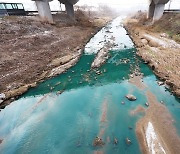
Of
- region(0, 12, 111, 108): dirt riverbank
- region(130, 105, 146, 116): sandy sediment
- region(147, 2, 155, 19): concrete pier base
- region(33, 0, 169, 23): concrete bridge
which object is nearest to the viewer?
region(130, 105, 146, 116): sandy sediment

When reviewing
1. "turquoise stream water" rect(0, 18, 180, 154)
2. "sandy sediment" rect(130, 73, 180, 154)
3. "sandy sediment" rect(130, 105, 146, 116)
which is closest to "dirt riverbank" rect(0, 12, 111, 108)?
"turquoise stream water" rect(0, 18, 180, 154)

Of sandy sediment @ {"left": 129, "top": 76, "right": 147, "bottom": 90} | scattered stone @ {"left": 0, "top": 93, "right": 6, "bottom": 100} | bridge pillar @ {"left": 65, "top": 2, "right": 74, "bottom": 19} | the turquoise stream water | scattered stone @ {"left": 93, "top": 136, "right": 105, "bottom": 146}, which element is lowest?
sandy sediment @ {"left": 129, "top": 76, "right": 147, "bottom": 90}

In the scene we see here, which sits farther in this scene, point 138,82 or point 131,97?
point 138,82

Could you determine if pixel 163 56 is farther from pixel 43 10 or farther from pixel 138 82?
pixel 43 10

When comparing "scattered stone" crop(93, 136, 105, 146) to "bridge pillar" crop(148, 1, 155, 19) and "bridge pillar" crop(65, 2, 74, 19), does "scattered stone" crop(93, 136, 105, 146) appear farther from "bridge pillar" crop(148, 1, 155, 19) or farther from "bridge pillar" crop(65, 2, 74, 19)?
"bridge pillar" crop(148, 1, 155, 19)

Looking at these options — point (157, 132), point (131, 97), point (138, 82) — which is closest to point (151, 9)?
point (138, 82)

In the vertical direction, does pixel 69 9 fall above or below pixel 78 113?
above

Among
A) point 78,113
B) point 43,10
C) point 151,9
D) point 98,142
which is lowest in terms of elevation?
point 78,113

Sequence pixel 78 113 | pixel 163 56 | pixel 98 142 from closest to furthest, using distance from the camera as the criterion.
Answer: pixel 98 142 < pixel 78 113 < pixel 163 56
